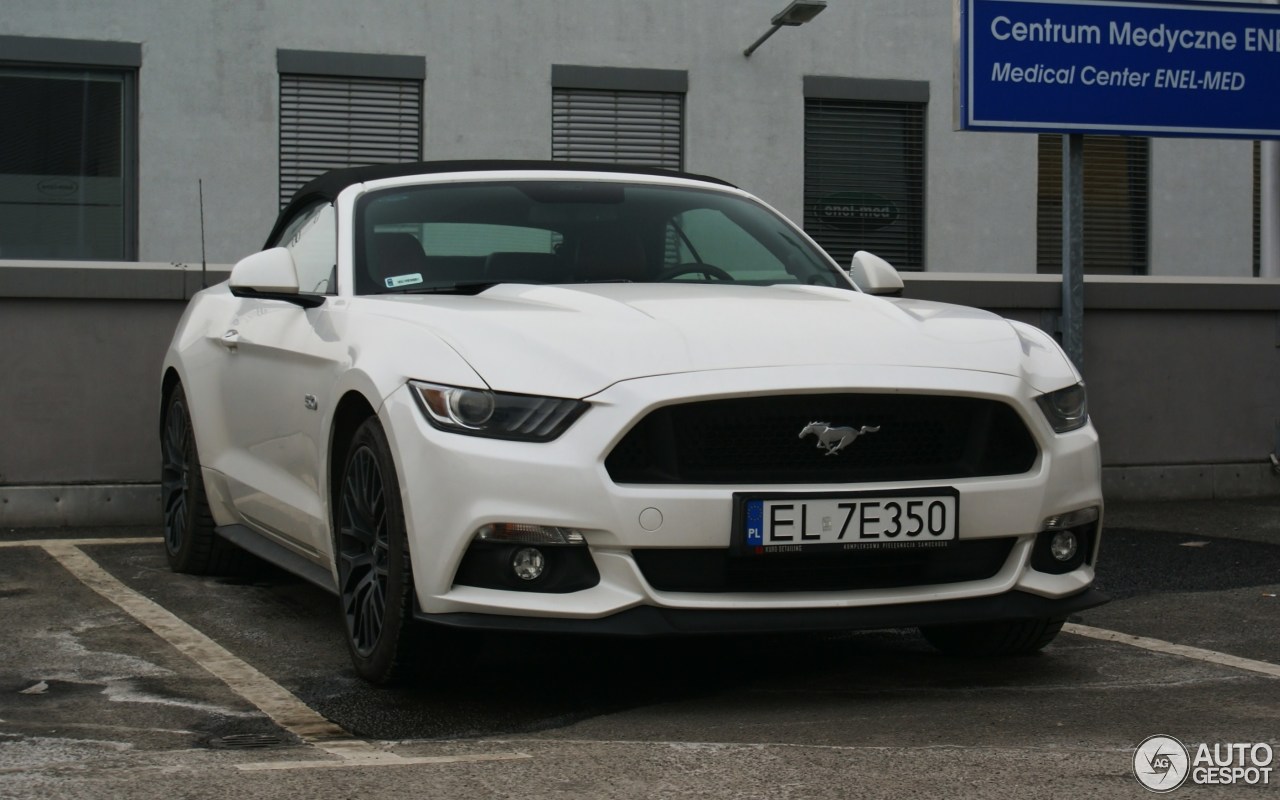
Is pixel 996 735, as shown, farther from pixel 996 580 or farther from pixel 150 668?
pixel 150 668

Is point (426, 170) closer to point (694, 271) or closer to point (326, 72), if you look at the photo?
point (694, 271)

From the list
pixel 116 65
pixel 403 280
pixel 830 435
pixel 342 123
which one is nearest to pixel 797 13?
pixel 342 123

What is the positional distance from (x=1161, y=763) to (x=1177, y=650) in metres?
1.71

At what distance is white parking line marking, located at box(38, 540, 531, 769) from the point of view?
12.8 feet

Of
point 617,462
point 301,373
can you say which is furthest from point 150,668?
point 617,462

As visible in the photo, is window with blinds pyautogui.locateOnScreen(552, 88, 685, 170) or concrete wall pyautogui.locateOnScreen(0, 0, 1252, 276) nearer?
concrete wall pyautogui.locateOnScreen(0, 0, 1252, 276)

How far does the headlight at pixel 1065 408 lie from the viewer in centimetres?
468

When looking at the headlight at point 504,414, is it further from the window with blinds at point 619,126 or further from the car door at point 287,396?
the window with blinds at point 619,126

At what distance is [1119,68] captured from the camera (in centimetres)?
970

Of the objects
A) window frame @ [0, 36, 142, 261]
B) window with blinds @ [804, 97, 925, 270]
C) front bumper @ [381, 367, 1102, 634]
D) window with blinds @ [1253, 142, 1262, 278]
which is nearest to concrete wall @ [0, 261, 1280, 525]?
front bumper @ [381, 367, 1102, 634]

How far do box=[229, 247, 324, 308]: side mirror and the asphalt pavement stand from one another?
1.08 m

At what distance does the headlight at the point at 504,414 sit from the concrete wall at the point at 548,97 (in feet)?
36.9

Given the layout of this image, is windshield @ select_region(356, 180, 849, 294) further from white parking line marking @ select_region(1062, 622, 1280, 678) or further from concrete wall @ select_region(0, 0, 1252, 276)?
concrete wall @ select_region(0, 0, 1252, 276)

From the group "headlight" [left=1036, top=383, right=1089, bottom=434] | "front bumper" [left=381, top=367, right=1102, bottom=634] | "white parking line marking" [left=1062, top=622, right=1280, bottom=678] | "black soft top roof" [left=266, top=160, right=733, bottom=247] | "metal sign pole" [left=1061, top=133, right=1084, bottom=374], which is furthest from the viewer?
"metal sign pole" [left=1061, top=133, right=1084, bottom=374]
